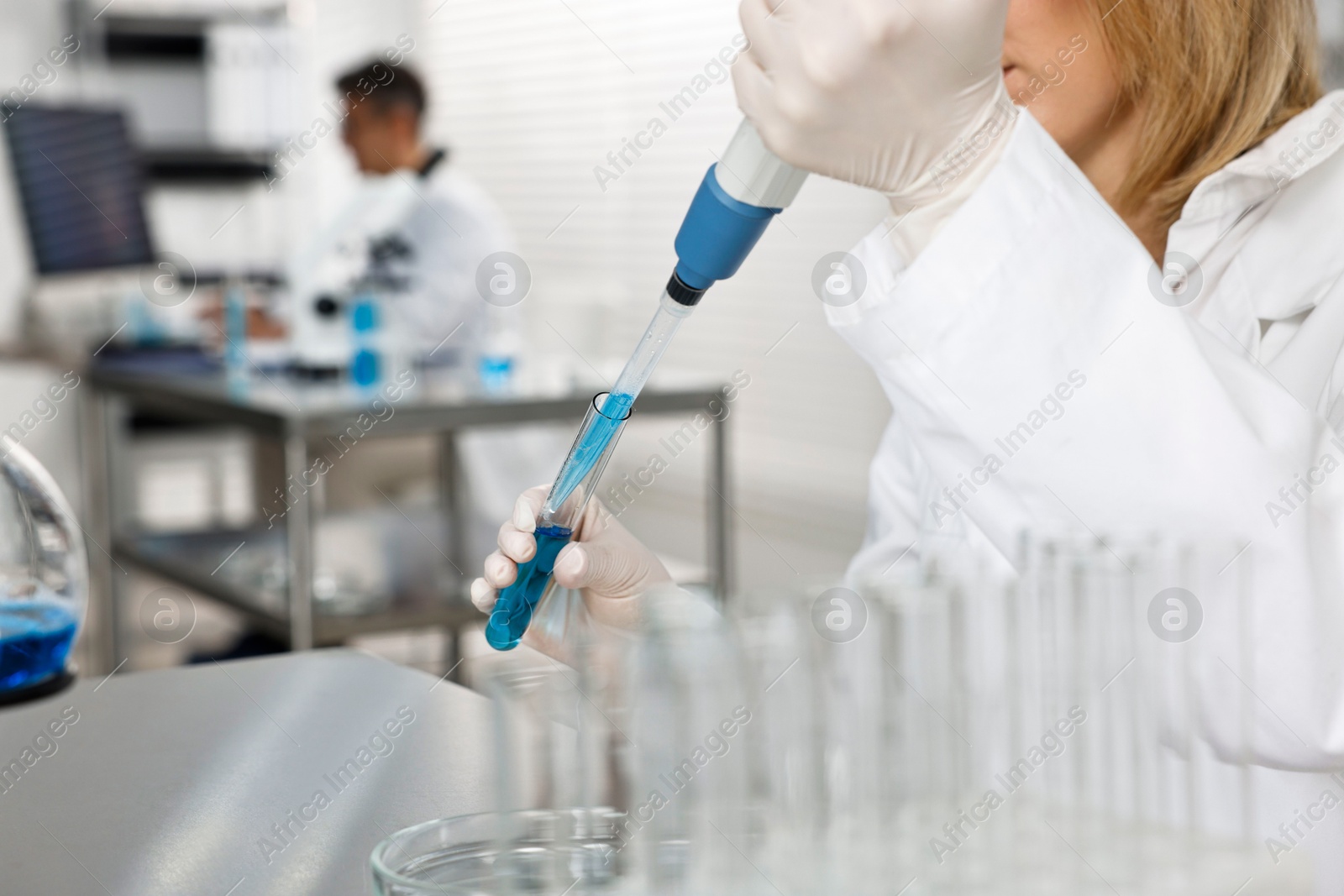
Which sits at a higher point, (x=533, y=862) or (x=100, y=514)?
(x=533, y=862)

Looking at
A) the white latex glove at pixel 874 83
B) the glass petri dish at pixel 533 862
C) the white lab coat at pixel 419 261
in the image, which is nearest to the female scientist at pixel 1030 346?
the white latex glove at pixel 874 83

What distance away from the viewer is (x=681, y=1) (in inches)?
148

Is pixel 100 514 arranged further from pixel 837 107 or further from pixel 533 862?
pixel 533 862

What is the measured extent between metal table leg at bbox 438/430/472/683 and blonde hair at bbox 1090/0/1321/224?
3.63ft

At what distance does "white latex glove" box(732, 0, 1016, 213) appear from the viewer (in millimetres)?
543

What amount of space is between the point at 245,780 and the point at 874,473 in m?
0.64

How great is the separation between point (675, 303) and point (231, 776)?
0.33 metres

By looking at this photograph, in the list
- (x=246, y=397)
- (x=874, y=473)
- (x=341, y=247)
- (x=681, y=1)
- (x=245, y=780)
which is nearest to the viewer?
(x=245, y=780)

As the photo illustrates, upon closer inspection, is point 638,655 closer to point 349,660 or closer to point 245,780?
point 245,780

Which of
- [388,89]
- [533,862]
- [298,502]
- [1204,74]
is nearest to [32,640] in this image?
[533,862]

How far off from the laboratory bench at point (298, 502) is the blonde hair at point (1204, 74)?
1.24 metres

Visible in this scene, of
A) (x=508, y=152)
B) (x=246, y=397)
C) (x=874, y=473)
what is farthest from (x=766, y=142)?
(x=508, y=152)

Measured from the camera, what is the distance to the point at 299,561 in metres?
2.24

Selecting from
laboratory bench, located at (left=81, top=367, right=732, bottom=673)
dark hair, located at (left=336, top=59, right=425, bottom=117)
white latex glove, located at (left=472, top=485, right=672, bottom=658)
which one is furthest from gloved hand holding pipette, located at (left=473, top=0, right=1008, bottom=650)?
dark hair, located at (left=336, top=59, right=425, bottom=117)
